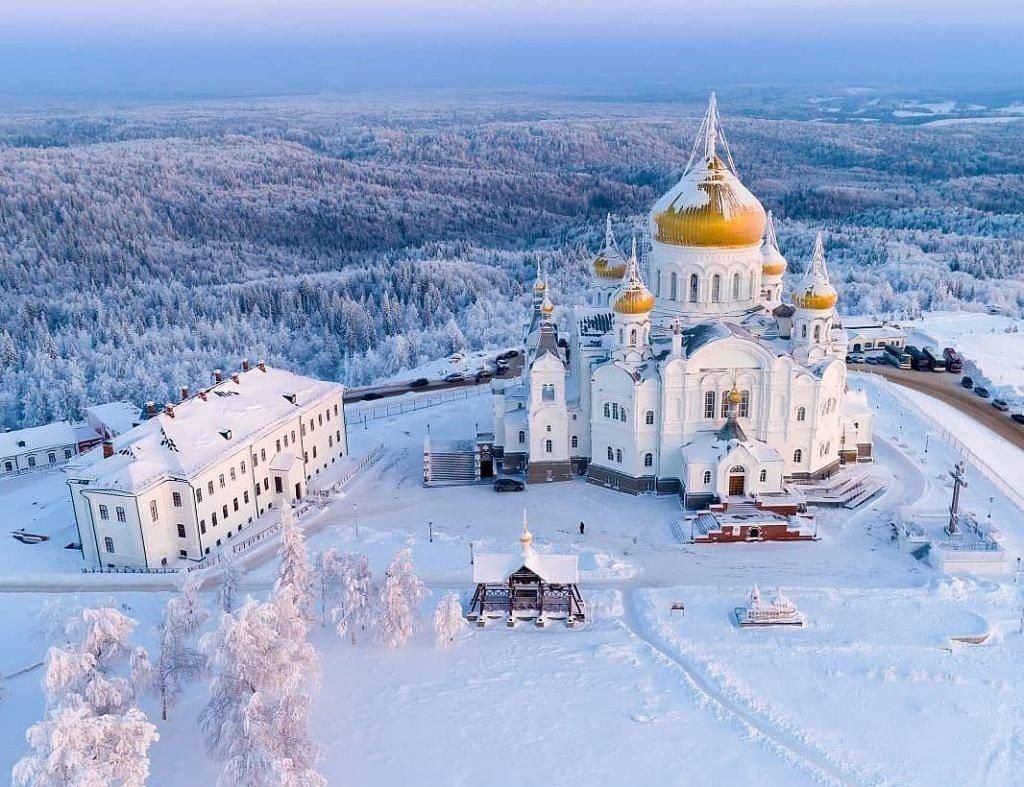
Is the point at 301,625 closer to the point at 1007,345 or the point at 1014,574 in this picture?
the point at 1014,574

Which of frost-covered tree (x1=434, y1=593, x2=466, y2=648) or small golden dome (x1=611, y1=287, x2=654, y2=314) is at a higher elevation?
small golden dome (x1=611, y1=287, x2=654, y2=314)

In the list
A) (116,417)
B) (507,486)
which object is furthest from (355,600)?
(116,417)

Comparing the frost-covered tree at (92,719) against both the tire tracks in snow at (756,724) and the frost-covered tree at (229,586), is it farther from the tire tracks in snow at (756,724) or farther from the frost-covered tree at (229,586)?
the tire tracks in snow at (756,724)

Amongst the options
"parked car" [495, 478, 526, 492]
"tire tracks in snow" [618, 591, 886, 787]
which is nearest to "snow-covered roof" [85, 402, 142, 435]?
"parked car" [495, 478, 526, 492]

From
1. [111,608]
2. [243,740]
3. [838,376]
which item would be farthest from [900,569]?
[111,608]

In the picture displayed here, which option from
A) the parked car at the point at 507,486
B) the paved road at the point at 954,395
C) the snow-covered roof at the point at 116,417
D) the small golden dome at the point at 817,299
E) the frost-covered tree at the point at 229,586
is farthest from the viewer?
the paved road at the point at 954,395

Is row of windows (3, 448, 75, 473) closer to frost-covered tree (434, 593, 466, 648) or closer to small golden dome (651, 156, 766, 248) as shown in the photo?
frost-covered tree (434, 593, 466, 648)

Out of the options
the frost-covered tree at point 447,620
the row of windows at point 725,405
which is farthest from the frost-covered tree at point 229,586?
the row of windows at point 725,405
